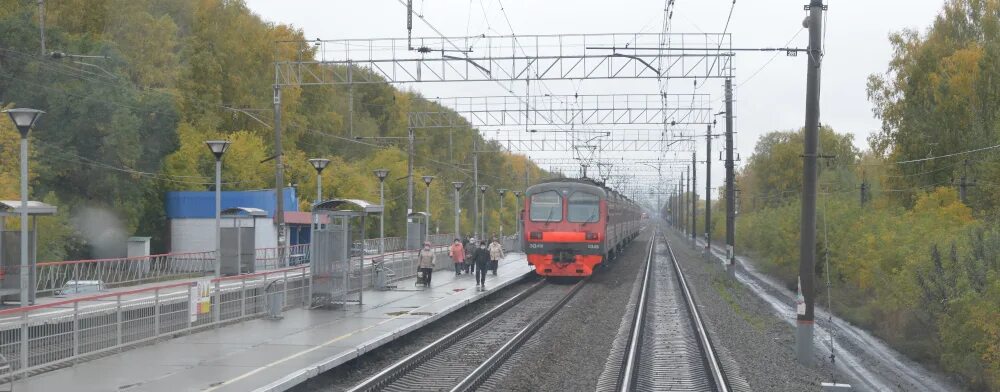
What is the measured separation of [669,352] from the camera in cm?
1767

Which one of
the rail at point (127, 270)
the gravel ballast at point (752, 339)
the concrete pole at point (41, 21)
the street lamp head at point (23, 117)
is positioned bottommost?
the gravel ballast at point (752, 339)

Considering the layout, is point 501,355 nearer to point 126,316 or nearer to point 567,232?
point 126,316

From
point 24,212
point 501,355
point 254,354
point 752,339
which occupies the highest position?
point 24,212

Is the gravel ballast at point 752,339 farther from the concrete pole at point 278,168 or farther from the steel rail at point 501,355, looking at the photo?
the concrete pole at point 278,168

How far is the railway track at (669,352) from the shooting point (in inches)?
564

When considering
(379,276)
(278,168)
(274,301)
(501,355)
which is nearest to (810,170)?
(501,355)

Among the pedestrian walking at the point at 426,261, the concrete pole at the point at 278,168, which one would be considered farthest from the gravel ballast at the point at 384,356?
the concrete pole at the point at 278,168

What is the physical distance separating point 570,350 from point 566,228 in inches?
577

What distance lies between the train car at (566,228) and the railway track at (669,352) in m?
3.57

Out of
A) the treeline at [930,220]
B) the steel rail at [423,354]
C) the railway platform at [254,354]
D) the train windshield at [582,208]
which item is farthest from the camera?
the train windshield at [582,208]

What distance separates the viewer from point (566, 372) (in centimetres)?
1530

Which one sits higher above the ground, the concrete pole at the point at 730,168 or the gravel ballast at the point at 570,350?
the concrete pole at the point at 730,168

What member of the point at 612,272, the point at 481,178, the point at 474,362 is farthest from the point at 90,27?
the point at 481,178

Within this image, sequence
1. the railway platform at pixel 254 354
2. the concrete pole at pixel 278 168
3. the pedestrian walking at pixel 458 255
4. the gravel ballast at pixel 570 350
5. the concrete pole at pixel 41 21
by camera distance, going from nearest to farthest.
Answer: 1. the railway platform at pixel 254 354
2. the gravel ballast at pixel 570 350
3. the concrete pole at pixel 278 168
4. the pedestrian walking at pixel 458 255
5. the concrete pole at pixel 41 21
